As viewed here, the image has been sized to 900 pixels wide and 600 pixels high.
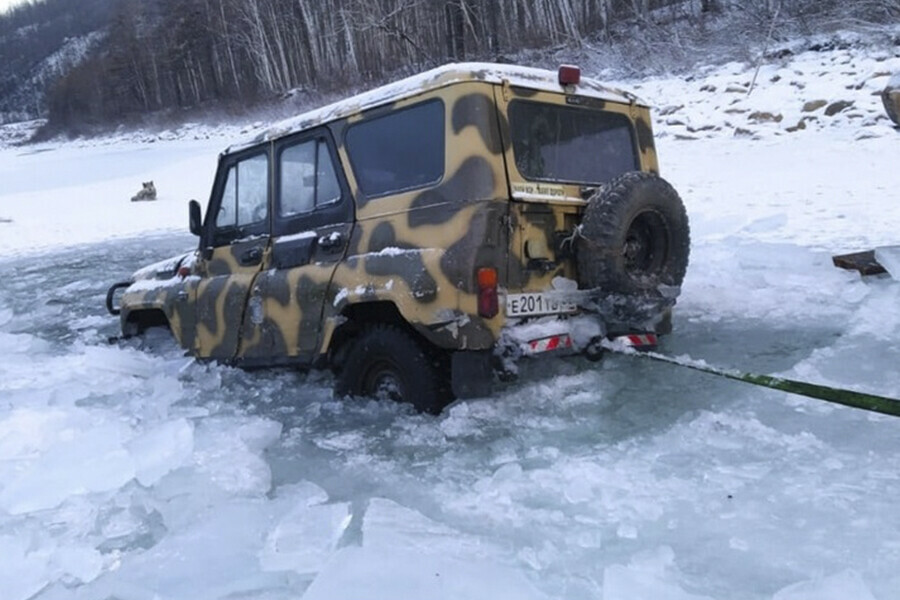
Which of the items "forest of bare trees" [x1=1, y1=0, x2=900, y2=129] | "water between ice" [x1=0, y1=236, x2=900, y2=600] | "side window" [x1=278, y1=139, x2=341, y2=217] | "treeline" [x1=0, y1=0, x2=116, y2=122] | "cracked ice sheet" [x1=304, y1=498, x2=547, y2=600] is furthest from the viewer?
"treeline" [x1=0, y1=0, x2=116, y2=122]

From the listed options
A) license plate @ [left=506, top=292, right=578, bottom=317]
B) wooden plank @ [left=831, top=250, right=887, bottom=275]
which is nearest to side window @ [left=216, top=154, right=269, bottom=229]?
license plate @ [left=506, top=292, right=578, bottom=317]

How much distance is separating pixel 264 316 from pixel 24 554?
2.40 metres

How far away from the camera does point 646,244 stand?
4605 millimetres

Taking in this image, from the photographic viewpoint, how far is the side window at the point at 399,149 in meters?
4.22

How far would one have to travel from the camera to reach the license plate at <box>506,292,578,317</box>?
13.5 feet

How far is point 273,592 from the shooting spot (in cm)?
268

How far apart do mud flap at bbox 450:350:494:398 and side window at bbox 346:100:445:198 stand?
968 millimetres

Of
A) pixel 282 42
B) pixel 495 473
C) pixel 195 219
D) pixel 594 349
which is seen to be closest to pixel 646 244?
pixel 594 349

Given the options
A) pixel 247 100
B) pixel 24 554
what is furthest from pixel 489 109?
pixel 247 100

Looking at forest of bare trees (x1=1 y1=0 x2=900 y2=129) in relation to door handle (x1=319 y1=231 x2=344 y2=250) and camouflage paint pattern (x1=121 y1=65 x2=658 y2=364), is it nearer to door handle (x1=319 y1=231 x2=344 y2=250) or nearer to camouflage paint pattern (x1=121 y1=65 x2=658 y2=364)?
camouflage paint pattern (x1=121 y1=65 x2=658 y2=364)

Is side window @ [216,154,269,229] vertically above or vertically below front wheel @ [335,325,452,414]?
above

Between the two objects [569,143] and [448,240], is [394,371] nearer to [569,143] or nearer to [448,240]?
[448,240]

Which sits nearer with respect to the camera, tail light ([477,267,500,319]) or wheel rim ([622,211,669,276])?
tail light ([477,267,500,319])

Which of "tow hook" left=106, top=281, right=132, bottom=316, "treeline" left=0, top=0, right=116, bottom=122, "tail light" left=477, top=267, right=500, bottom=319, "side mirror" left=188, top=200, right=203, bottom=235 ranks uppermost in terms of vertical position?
"treeline" left=0, top=0, right=116, bottom=122
